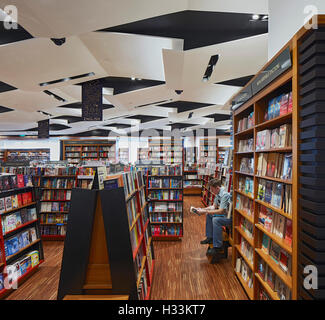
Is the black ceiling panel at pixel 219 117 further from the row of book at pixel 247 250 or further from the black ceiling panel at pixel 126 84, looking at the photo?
the row of book at pixel 247 250

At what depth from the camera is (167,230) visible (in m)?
4.75

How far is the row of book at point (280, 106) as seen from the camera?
6.19 ft

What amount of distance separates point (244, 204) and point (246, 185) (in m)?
0.30

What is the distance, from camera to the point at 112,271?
1884 mm

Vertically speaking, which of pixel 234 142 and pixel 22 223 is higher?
pixel 234 142

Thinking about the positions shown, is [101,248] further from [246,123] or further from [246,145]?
[246,123]

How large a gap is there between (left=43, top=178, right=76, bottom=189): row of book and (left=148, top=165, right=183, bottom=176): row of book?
1879 millimetres

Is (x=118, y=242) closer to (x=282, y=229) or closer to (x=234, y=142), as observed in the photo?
(x=282, y=229)

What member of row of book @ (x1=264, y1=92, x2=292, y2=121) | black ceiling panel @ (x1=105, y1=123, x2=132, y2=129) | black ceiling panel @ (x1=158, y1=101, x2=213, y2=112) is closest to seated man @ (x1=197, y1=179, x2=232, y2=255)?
row of book @ (x1=264, y1=92, x2=292, y2=121)

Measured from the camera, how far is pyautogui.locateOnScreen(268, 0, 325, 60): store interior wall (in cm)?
162

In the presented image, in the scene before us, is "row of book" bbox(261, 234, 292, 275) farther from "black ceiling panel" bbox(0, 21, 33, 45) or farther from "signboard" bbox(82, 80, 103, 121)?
"black ceiling panel" bbox(0, 21, 33, 45)

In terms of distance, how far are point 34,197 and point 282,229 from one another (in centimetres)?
369

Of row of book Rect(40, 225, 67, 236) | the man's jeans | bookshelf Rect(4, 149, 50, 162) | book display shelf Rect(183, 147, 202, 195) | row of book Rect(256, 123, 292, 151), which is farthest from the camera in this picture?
bookshelf Rect(4, 149, 50, 162)
